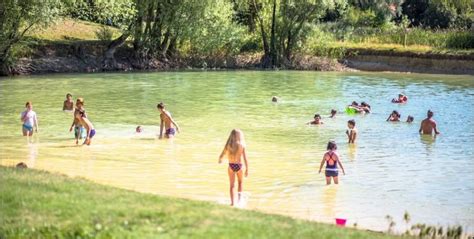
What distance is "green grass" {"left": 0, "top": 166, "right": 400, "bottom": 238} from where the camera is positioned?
29.9ft

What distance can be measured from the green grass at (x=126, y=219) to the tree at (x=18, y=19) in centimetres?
3475

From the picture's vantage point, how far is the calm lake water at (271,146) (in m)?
15.5

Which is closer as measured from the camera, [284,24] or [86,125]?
[86,125]

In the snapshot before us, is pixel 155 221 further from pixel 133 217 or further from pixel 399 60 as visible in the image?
pixel 399 60

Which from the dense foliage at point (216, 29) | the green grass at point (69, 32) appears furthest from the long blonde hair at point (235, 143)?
the green grass at point (69, 32)

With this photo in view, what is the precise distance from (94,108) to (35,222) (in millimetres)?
22405

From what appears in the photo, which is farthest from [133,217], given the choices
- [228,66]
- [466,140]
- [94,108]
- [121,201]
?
[228,66]

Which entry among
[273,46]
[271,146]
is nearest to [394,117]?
[271,146]

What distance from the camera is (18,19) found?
4609cm

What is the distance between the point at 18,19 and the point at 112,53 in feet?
32.2

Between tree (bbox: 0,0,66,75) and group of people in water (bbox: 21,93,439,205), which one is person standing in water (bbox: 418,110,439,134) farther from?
tree (bbox: 0,0,66,75)

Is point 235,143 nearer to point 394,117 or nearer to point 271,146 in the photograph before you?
point 271,146

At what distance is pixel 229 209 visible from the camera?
10.8 meters

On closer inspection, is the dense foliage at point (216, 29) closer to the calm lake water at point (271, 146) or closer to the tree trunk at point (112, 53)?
the tree trunk at point (112, 53)
